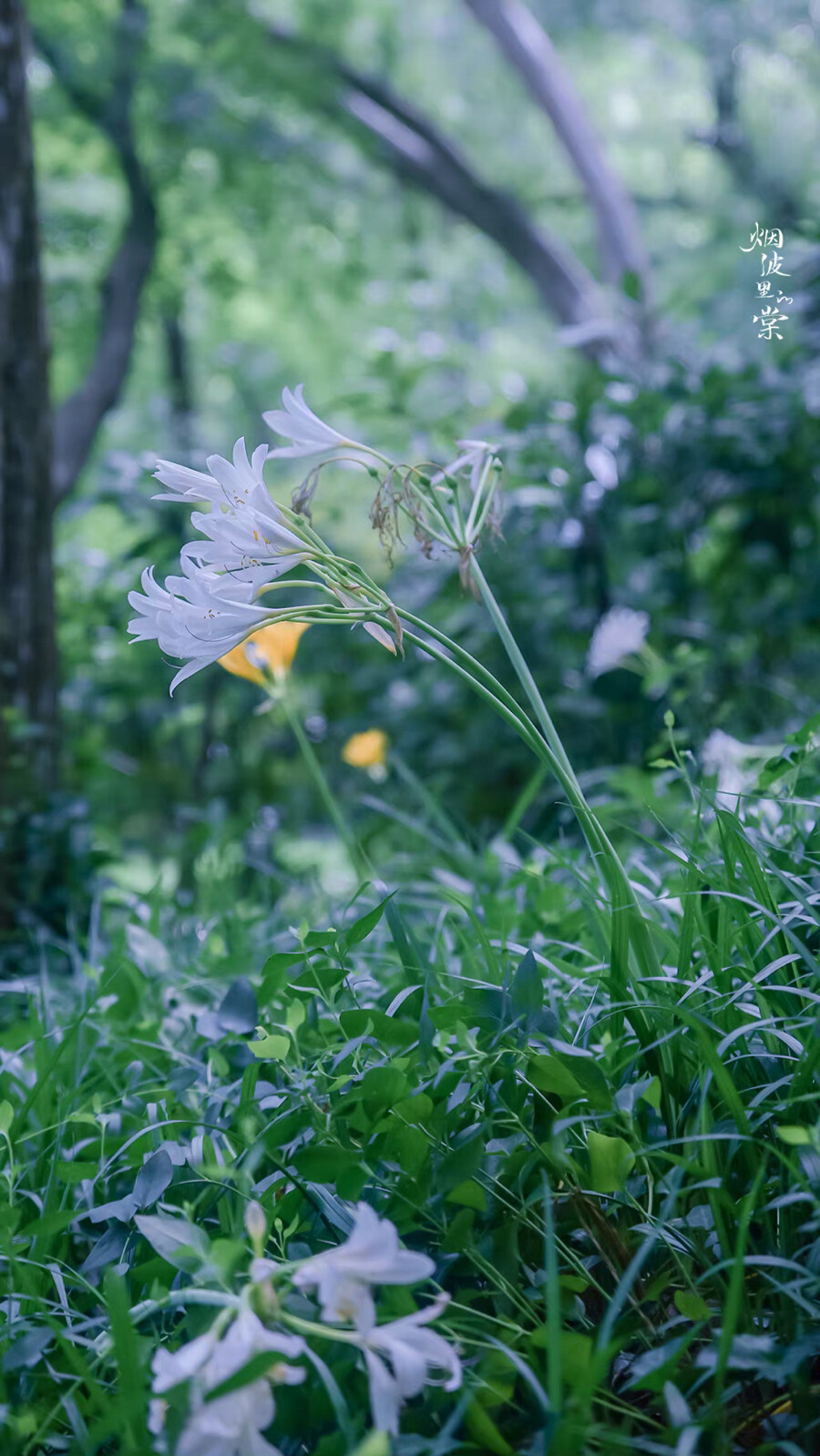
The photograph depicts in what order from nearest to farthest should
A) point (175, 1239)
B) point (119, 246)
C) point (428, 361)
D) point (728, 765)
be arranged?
point (175, 1239) → point (728, 765) → point (428, 361) → point (119, 246)

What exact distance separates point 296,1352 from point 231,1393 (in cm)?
4

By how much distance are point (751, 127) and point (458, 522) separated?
836cm

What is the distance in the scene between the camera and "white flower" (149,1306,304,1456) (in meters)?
0.51

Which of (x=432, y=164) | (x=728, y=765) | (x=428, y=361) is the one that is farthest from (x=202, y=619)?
(x=432, y=164)

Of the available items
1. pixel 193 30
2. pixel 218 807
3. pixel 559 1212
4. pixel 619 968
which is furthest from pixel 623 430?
pixel 193 30

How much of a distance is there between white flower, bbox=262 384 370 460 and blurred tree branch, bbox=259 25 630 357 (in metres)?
5.40

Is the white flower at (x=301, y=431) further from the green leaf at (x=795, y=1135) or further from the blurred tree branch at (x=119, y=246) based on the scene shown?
the blurred tree branch at (x=119, y=246)

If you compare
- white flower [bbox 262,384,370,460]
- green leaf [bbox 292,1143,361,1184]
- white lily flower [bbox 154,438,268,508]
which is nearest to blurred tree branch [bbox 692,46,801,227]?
white flower [bbox 262,384,370,460]

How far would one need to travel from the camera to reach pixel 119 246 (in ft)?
17.5

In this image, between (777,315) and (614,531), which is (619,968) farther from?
(614,531)

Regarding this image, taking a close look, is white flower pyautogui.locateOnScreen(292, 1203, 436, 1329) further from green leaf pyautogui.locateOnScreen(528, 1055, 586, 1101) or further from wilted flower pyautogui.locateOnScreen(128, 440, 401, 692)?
wilted flower pyautogui.locateOnScreen(128, 440, 401, 692)

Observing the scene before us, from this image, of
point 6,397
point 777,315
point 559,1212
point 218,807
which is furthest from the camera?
point 218,807

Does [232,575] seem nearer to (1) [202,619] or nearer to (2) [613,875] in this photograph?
(1) [202,619]

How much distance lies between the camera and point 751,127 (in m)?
7.49
